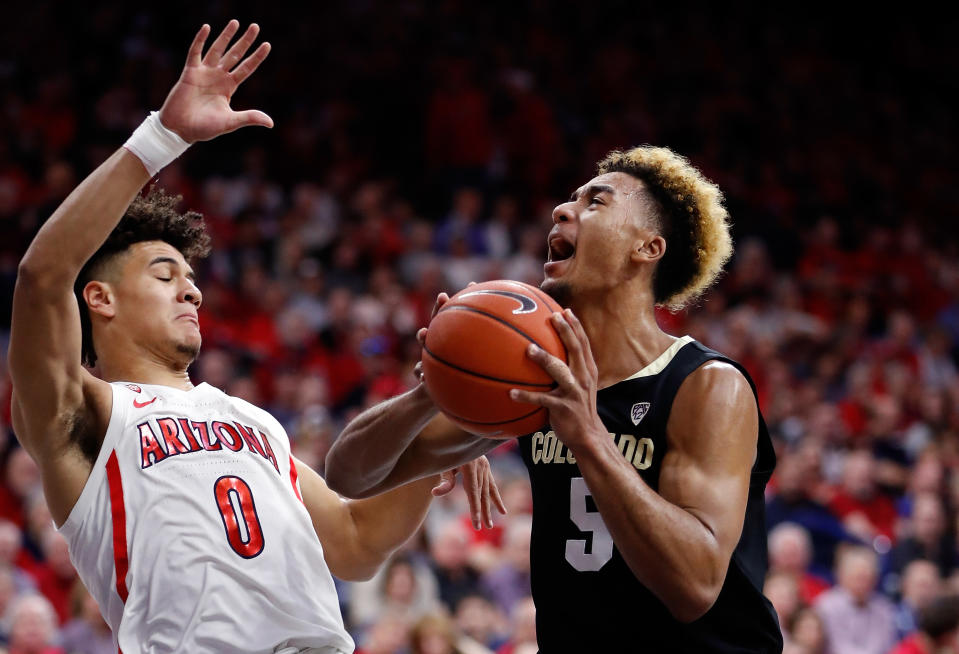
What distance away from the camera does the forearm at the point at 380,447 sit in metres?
2.98

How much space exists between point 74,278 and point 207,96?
0.60 meters

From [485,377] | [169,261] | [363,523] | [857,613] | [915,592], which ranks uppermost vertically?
[169,261]

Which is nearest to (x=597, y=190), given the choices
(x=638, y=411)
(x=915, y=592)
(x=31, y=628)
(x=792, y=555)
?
(x=638, y=411)

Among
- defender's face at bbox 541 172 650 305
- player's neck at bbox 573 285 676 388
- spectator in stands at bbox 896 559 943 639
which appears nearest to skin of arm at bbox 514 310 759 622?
player's neck at bbox 573 285 676 388

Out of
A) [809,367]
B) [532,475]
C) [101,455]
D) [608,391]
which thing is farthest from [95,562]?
[809,367]

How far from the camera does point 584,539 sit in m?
2.82

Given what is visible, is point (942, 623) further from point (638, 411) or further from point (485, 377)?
point (485, 377)

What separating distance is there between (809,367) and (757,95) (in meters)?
5.23

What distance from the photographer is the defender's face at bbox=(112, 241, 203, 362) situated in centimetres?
350

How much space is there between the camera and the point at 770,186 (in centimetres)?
1249

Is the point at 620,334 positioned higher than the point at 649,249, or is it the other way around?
the point at 649,249

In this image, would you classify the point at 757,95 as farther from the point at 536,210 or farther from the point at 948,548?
the point at 948,548

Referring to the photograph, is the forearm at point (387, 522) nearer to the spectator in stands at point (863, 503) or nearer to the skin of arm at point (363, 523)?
the skin of arm at point (363, 523)

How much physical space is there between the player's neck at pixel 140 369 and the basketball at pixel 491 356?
114cm
